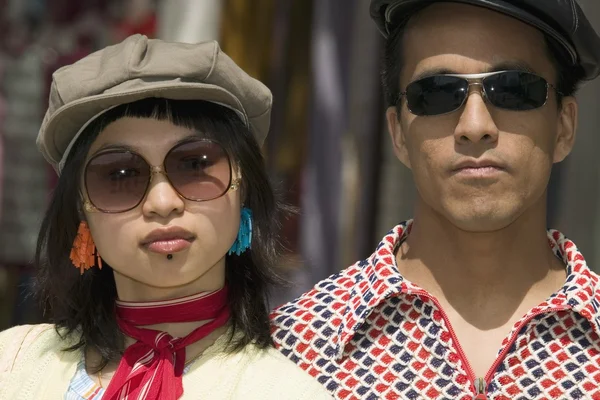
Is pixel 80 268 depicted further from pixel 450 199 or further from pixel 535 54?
pixel 535 54

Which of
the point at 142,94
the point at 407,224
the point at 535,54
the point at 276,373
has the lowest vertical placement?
the point at 276,373

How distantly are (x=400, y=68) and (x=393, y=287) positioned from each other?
0.68 metres

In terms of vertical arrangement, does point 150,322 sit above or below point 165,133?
below

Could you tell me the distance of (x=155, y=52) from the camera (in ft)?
10.7

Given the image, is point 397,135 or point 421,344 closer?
point 421,344

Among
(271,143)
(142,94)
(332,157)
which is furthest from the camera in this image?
(271,143)

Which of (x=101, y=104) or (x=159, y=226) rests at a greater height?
(x=101, y=104)

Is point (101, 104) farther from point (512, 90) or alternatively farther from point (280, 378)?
point (512, 90)

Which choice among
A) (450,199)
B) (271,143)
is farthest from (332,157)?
(450,199)

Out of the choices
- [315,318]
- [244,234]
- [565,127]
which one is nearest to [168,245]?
[244,234]

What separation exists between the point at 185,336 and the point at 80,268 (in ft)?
1.27

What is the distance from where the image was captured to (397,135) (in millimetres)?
3656

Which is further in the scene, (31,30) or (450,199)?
(31,30)

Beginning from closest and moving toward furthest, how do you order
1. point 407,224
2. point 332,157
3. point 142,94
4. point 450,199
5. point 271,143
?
point 142,94 → point 450,199 → point 407,224 → point 332,157 → point 271,143
